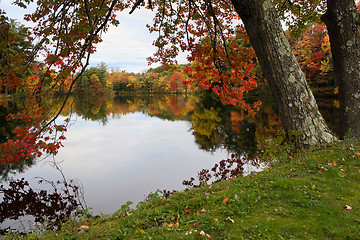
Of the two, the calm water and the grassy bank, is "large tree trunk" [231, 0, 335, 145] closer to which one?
the grassy bank

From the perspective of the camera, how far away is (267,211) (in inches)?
116

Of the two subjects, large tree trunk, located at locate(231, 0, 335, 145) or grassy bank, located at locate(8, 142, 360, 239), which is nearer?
grassy bank, located at locate(8, 142, 360, 239)

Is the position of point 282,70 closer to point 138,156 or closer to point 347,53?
point 347,53

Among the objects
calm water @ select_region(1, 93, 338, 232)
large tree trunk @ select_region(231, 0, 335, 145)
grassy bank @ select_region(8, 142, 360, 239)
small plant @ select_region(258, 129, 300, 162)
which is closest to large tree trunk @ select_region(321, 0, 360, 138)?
large tree trunk @ select_region(231, 0, 335, 145)

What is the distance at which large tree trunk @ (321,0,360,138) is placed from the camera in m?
5.05

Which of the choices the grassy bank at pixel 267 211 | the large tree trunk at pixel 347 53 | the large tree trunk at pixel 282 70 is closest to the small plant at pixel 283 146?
the large tree trunk at pixel 282 70

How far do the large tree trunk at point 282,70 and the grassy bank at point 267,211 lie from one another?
0.64 meters

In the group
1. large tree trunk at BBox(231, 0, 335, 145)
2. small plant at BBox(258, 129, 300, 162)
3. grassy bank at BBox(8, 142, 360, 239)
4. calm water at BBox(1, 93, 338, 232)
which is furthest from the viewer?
calm water at BBox(1, 93, 338, 232)

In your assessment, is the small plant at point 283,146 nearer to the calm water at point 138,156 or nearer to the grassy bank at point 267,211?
the grassy bank at point 267,211

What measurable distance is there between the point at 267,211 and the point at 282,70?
118 inches

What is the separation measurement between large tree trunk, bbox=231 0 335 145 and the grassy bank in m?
0.64

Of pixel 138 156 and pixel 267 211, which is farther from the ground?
pixel 267 211

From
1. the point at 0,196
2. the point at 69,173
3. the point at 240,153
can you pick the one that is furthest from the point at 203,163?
the point at 0,196

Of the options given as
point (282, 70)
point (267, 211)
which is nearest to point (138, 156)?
point (282, 70)
